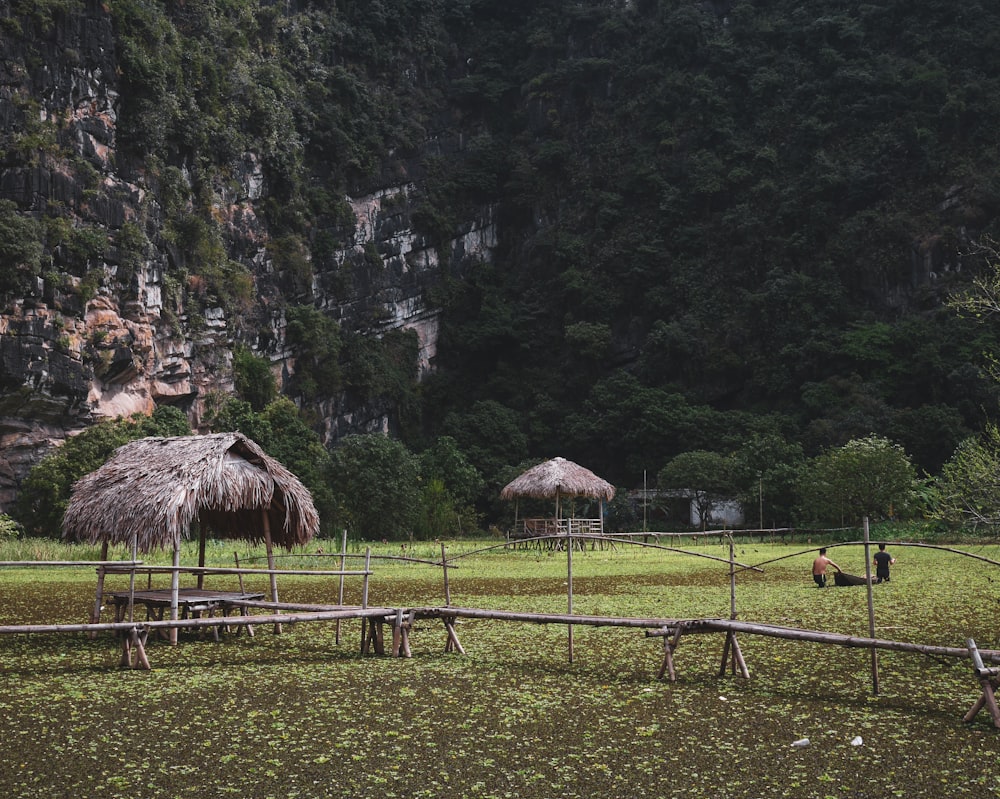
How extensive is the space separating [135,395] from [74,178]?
8173 millimetres

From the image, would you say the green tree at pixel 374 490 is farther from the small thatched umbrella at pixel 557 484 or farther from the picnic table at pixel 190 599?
the picnic table at pixel 190 599

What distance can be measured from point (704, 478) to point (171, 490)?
3166 cm

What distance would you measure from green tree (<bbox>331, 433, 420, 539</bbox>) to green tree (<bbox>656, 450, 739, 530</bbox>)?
11796 millimetres

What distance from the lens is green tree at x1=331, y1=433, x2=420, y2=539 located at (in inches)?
1314

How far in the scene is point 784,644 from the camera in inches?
385

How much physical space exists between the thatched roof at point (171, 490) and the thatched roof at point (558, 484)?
1824cm

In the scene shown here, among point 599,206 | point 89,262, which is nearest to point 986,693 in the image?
point 89,262

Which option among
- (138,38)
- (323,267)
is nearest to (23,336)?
(138,38)

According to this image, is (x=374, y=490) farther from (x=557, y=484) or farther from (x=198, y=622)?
(x=198, y=622)

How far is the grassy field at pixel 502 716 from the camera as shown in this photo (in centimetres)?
545

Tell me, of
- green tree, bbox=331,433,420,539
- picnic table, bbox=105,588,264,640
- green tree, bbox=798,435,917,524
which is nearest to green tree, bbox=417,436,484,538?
green tree, bbox=331,433,420,539

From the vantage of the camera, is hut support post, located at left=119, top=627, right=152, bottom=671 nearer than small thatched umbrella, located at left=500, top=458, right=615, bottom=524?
Yes

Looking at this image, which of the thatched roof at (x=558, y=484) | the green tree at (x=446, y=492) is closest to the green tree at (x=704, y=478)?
the green tree at (x=446, y=492)

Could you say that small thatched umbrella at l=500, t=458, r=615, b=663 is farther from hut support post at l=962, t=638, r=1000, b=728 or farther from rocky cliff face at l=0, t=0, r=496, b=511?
hut support post at l=962, t=638, r=1000, b=728
